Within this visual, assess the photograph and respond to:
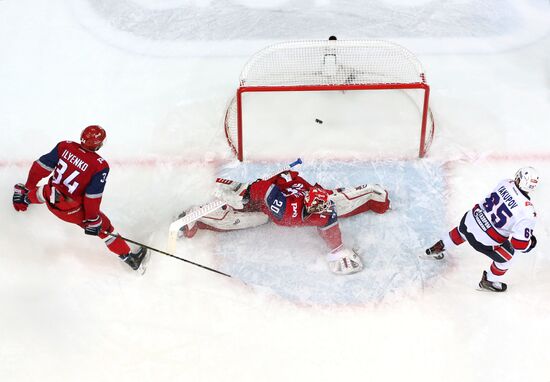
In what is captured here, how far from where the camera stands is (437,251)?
12.8 feet

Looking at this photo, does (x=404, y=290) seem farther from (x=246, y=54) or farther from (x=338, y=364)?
(x=246, y=54)

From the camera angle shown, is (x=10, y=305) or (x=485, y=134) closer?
(x=10, y=305)

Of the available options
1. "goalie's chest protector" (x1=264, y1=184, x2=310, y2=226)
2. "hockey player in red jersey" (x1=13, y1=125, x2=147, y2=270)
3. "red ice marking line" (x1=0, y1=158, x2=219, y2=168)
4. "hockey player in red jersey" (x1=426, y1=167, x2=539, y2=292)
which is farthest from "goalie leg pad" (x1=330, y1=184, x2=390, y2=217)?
"hockey player in red jersey" (x1=13, y1=125, x2=147, y2=270)

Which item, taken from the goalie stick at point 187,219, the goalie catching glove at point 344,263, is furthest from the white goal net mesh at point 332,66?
the goalie catching glove at point 344,263

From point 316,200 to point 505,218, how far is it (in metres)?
0.89

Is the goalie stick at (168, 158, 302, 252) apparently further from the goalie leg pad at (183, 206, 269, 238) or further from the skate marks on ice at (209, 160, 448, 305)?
the skate marks on ice at (209, 160, 448, 305)

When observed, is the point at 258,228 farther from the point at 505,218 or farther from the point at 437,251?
the point at 505,218

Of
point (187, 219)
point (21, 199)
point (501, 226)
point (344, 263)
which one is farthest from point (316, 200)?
point (21, 199)

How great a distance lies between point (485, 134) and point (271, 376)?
2021 millimetres

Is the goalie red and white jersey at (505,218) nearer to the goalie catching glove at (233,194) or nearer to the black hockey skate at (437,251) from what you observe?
the black hockey skate at (437,251)

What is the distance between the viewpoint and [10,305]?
3771 millimetres

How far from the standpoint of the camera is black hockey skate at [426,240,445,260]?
3.89m

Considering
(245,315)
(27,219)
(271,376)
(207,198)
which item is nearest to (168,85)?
(207,198)

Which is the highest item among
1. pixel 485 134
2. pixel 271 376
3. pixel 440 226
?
pixel 485 134
